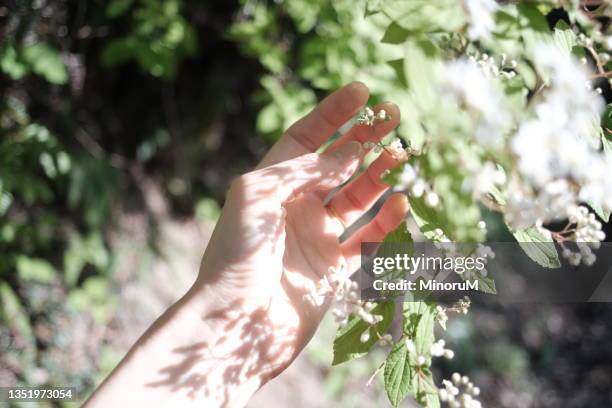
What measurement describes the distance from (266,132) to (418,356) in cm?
138

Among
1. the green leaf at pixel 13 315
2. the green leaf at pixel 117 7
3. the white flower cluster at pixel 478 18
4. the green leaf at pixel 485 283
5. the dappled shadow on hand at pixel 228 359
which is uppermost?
the white flower cluster at pixel 478 18

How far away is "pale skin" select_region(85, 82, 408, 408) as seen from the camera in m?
1.13

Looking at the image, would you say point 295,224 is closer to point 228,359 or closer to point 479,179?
point 228,359

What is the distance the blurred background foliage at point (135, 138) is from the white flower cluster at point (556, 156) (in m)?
1.03

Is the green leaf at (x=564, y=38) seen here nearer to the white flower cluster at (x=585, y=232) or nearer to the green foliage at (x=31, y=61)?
the white flower cluster at (x=585, y=232)

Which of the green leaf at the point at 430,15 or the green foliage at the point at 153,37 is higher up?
the green leaf at the point at 430,15

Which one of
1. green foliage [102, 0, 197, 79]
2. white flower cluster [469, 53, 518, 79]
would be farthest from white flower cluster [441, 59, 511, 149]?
green foliage [102, 0, 197, 79]

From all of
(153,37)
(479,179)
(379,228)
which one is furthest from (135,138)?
(479,179)

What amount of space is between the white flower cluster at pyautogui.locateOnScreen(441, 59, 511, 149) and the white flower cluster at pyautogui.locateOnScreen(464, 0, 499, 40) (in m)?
0.06

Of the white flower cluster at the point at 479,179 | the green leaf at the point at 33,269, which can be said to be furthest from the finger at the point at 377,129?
the green leaf at the point at 33,269

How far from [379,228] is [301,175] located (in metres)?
0.37

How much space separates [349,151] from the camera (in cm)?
113

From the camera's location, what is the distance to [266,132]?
218cm

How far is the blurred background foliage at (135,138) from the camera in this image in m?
2.15
